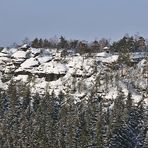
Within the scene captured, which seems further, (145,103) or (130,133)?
(145,103)

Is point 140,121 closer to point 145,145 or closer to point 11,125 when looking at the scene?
point 145,145

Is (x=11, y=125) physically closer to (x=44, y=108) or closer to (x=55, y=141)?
(x=44, y=108)

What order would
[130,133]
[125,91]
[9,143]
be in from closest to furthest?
1. [130,133]
2. [9,143]
3. [125,91]

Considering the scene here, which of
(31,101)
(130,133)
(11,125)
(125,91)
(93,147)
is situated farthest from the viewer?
(125,91)

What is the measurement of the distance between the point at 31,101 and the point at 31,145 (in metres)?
65.0

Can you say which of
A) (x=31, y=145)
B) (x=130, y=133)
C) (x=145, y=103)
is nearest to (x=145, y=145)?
(x=130, y=133)

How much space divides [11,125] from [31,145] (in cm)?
3708

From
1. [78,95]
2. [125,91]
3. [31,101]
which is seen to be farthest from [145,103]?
[31,101]

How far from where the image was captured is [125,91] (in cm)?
19012

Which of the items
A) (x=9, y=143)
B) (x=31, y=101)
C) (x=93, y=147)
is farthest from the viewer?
(x=31, y=101)

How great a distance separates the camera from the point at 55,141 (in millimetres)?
115312

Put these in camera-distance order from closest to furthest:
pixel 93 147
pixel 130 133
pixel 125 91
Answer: pixel 93 147
pixel 130 133
pixel 125 91

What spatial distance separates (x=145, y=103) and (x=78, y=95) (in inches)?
1082

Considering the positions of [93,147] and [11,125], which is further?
[11,125]
